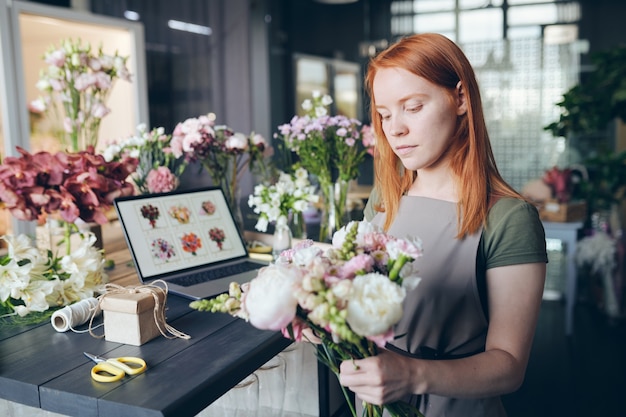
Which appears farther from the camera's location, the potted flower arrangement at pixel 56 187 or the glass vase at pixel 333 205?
the glass vase at pixel 333 205

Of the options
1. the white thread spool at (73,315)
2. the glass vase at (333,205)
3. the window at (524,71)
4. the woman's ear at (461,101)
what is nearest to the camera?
the woman's ear at (461,101)

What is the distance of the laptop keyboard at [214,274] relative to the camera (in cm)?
179

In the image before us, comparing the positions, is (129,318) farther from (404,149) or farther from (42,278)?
(404,149)

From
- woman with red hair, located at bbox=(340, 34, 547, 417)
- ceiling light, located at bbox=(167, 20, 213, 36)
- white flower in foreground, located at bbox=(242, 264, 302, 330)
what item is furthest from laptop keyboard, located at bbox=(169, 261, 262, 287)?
ceiling light, located at bbox=(167, 20, 213, 36)

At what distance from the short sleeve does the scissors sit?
2.37 ft

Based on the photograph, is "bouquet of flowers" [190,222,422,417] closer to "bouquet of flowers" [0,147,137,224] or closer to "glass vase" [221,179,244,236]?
"bouquet of flowers" [0,147,137,224]

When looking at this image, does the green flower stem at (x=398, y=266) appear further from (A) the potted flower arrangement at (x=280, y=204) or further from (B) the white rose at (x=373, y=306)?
(A) the potted flower arrangement at (x=280, y=204)

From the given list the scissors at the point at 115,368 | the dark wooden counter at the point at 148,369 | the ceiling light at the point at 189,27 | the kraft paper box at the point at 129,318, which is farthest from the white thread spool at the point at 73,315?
the ceiling light at the point at 189,27

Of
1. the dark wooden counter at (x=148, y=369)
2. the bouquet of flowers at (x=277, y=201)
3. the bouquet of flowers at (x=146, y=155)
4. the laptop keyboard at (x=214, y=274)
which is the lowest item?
the dark wooden counter at (x=148, y=369)

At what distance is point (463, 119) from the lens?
1.23 metres

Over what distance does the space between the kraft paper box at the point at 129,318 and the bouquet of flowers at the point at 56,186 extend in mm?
505

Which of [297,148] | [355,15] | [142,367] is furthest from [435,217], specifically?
[355,15]

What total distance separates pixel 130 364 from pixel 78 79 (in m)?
1.57

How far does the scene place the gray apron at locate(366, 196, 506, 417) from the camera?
3.99 ft
